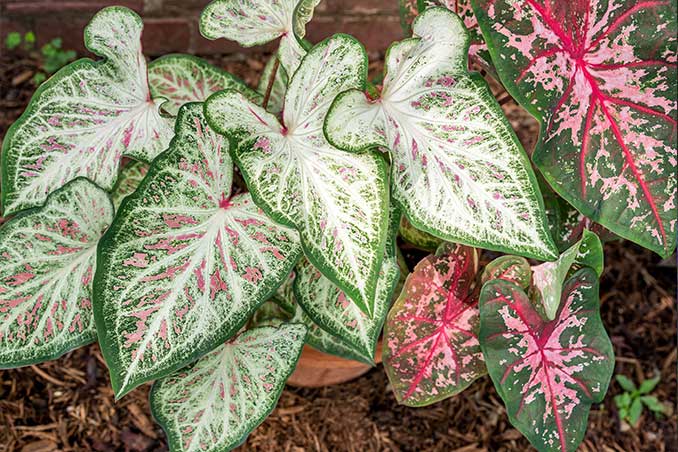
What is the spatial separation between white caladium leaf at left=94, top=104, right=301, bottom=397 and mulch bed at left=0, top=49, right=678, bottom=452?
656mm

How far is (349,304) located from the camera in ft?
3.43

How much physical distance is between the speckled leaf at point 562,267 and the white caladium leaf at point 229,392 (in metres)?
0.35

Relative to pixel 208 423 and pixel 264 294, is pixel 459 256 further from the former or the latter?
pixel 208 423

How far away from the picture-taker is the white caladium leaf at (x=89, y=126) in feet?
3.25

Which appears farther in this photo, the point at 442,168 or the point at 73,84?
the point at 73,84

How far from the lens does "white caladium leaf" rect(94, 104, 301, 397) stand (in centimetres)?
85

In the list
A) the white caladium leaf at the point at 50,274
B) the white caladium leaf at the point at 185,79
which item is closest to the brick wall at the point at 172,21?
the white caladium leaf at the point at 185,79

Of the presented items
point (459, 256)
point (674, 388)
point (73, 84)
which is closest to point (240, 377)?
point (459, 256)

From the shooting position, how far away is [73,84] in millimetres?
997

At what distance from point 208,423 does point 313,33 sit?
3.85 ft

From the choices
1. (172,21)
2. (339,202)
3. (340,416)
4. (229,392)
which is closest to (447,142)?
(339,202)

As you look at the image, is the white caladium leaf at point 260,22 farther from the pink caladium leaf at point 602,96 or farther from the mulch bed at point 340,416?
the mulch bed at point 340,416

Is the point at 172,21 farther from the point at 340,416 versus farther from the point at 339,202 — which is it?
the point at 339,202

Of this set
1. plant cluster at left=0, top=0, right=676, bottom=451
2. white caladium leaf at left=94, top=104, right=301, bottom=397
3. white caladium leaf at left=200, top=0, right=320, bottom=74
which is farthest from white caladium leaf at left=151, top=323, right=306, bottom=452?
white caladium leaf at left=200, top=0, right=320, bottom=74
